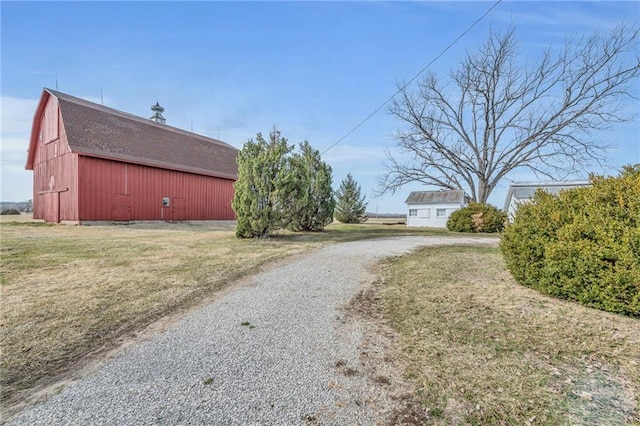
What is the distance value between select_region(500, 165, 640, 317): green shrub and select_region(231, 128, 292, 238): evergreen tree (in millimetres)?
6881

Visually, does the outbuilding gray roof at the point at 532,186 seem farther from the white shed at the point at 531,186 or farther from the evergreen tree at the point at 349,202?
the evergreen tree at the point at 349,202

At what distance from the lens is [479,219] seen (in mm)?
16266

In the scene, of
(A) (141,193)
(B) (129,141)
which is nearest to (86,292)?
(A) (141,193)

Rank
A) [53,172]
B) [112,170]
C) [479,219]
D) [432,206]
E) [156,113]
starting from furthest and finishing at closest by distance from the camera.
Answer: [432,206] → [156,113] → [53,172] → [112,170] → [479,219]

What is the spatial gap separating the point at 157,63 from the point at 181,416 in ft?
40.4

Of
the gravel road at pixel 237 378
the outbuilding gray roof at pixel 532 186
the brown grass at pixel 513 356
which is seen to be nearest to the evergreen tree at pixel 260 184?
the gravel road at pixel 237 378

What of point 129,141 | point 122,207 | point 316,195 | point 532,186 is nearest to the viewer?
point 316,195

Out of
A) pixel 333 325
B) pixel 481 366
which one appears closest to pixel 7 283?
pixel 333 325

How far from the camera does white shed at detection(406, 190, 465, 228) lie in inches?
1083

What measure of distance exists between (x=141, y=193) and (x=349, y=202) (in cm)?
1665

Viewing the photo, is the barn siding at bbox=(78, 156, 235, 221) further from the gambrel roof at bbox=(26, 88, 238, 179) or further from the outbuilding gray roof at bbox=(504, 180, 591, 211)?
the outbuilding gray roof at bbox=(504, 180, 591, 211)

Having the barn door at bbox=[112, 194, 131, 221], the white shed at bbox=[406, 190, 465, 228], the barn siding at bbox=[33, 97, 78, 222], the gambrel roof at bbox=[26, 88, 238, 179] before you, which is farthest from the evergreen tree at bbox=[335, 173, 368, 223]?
the barn siding at bbox=[33, 97, 78, 222]

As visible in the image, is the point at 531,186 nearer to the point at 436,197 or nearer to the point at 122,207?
the point at 436,197

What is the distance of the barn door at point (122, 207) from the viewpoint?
16.8 meters
